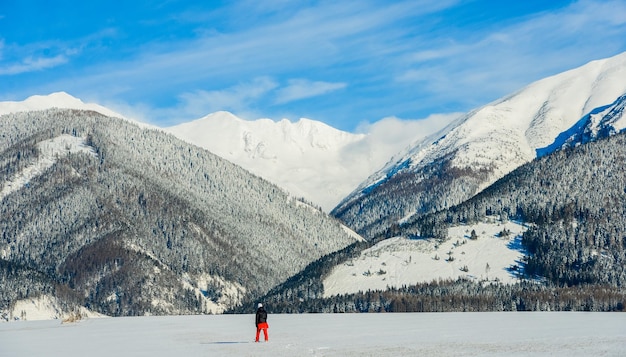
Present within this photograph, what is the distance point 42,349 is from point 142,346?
425 inches

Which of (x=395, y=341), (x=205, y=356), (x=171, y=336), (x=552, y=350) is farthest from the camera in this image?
(x=171, y=336)

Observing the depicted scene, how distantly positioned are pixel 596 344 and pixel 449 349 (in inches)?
532

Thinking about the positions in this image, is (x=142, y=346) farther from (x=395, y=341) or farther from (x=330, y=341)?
(x=395, y=341)

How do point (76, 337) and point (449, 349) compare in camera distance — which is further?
point (76, 337)

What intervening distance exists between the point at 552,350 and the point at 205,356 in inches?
1238

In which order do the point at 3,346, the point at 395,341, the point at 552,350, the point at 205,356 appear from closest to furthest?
the point at 552,350 → the point at 205,356 → the point at 395,341 → the point at 3,346

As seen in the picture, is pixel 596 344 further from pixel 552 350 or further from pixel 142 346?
pixel 142 346

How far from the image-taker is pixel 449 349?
3312 inches

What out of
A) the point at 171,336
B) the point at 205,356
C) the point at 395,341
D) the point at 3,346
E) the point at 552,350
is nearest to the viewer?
the point at 552,350

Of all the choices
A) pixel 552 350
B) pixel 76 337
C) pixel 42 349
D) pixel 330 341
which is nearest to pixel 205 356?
pixel 330 341

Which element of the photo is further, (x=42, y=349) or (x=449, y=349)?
(x=42, y=349)

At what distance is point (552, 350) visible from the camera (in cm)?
7950

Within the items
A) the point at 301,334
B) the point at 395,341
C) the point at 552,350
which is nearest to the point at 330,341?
the point at 395,341

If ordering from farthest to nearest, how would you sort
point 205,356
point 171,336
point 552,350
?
1. point 171,336
2. point 205,356
3. point 552,350
